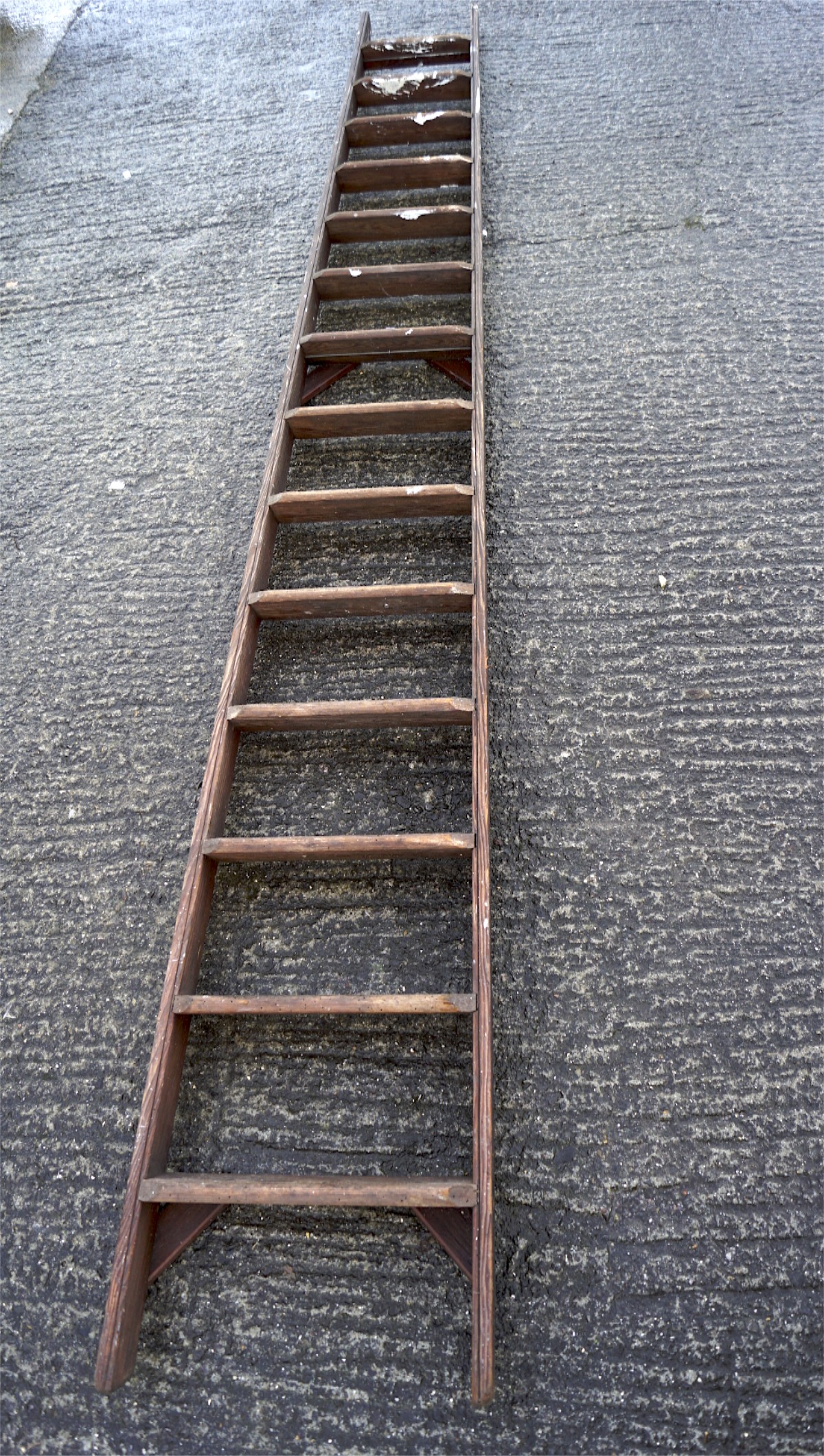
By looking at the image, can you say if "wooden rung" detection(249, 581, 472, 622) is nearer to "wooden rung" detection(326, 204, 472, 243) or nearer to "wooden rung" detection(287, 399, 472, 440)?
"wooden rung" detection(287, 399, 472, 440)

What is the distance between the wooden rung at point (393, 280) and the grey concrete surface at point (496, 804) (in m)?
0.14

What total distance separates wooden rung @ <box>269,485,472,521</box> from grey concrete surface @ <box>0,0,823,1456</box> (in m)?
0.08

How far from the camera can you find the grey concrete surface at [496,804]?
1.21m

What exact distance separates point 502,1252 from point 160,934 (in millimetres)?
735

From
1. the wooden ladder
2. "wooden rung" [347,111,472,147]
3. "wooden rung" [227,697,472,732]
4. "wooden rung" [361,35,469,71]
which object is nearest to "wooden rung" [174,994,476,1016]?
the wooden ladder

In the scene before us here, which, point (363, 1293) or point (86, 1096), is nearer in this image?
point (363, 1293)

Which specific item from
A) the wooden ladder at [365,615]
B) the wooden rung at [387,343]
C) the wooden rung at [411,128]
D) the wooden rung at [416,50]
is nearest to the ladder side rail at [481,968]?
the wooden ladder at [365,615]

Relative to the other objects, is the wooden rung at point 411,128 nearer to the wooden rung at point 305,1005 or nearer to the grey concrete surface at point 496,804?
the grey concrete surface at point 496,804

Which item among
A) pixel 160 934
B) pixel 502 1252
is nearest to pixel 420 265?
pixel 160 934

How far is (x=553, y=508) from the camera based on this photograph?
1.94 metres

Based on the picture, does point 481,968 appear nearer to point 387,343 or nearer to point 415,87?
point 387,343

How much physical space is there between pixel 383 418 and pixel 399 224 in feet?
2.44

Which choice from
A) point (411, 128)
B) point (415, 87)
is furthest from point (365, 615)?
point (415, 87)

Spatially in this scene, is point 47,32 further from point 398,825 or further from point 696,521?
point 398,825
